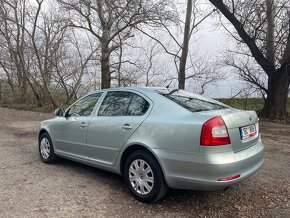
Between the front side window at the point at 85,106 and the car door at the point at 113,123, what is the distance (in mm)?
260

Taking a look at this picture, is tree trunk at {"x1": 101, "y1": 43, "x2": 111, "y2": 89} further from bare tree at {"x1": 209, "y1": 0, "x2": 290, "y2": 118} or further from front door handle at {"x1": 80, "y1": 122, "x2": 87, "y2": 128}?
front door handle at {"x1": 80, "y1": 122, "x2": 87, "y2": 128}

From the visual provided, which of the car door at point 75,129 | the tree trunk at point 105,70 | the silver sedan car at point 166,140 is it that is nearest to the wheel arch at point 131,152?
the silver sedan car at point 166,140

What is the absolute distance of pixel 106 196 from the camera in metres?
4.50

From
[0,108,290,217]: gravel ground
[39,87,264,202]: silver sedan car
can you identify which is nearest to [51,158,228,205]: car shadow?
[0,108,290,217]: gravel ground

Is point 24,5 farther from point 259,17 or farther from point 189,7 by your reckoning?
point 259,17

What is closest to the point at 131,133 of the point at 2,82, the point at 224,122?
the point at 224,122

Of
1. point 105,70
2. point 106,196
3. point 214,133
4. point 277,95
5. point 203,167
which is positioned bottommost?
A: point 106,196

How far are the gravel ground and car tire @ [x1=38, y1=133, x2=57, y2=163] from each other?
0.46 ft

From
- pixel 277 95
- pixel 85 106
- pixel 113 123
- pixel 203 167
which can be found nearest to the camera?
pixel 203 167

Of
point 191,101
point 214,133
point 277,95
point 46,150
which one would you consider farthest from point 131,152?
point 277,95

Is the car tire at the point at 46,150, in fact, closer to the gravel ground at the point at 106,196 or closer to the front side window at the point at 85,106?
the gravel ground at the point at 106,196

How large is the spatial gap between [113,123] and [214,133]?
1.64 meters

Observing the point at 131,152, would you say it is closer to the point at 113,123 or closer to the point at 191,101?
the point at 113,123

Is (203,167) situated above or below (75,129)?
below
